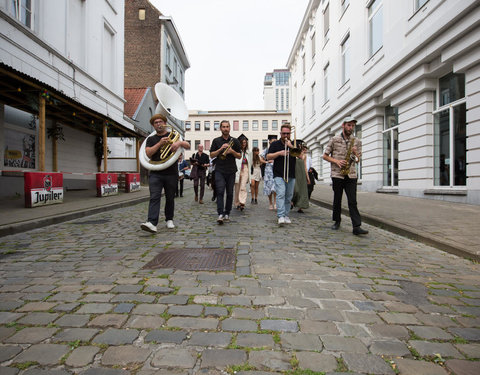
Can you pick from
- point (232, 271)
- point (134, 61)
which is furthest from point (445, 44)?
point (134, 61)

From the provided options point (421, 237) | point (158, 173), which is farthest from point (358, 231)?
point (158, 173)

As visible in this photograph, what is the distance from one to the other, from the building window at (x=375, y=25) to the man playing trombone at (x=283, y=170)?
10297 millimetres

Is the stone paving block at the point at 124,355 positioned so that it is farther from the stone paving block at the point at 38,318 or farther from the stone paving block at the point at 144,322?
the stone paving block at the point at 38,318

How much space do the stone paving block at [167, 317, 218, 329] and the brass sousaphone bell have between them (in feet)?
11.6

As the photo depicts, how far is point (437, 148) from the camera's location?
10516mm

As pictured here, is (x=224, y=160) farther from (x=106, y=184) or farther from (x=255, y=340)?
(x=106, y=184)

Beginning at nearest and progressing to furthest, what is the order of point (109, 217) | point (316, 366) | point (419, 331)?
point (316, 366)
point (419, 331)
point (109, 217)

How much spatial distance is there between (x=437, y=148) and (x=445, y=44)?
3188 mm

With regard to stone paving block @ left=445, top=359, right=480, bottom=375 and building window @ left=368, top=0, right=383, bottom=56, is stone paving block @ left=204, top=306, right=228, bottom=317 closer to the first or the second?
stone paving block @ left=445, top=359, right=480, bottom=375

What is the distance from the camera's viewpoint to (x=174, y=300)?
2518 millimetres

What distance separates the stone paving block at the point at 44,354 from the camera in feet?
5.57

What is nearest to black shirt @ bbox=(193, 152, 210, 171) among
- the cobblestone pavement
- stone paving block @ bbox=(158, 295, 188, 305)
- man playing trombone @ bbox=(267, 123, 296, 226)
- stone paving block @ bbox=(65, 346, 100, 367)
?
man playing trombone @ bbox=(267, 123, 296, 226)

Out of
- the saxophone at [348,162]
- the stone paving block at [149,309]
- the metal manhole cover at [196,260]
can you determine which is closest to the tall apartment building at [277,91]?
the saxophone at [348,162]

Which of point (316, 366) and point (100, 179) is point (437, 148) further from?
point (100, 179)
